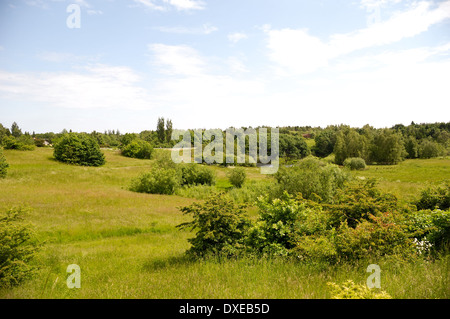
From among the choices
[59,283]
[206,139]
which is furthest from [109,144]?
[59,283]

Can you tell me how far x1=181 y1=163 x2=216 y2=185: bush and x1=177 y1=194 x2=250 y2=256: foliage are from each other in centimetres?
4370

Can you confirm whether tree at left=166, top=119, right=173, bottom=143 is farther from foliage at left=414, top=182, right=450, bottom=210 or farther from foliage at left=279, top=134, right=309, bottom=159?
foliage at left=414, top=182, right=450, bottom=210

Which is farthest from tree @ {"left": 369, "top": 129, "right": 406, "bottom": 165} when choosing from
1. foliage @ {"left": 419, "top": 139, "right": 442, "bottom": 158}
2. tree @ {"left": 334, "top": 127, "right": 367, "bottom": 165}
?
foliage @ {"left": 419, "top": 139, "right": 442, "bottom": 158}

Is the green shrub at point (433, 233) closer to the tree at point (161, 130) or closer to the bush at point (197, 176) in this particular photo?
the bush at point (197, 176)

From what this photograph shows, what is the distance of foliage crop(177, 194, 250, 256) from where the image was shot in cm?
841

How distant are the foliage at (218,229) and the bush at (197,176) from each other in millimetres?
43698

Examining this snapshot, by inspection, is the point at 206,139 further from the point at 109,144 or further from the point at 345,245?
the point at 345,245

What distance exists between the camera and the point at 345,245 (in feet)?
22.6

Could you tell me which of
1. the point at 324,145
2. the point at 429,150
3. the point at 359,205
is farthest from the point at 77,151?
the point at 429,150

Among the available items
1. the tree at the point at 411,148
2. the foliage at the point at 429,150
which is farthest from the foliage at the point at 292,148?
the foliage at the point at 429,150

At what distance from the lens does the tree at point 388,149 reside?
86.3m

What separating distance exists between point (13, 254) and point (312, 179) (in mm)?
27507

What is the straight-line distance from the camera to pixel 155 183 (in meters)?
42.2

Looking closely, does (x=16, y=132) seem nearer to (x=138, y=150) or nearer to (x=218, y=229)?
(x=138, y=150)
